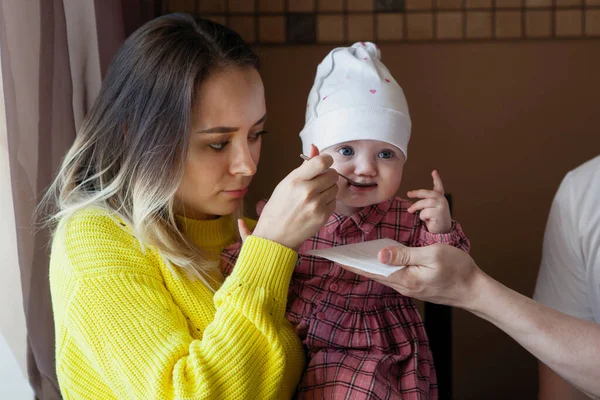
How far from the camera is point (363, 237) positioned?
5.20ft

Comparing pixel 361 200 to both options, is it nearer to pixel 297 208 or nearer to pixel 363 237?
pixel 363 237

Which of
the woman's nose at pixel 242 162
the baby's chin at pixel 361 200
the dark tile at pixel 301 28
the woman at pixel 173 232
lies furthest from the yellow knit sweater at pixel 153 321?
the dark tile at pixel 301 28

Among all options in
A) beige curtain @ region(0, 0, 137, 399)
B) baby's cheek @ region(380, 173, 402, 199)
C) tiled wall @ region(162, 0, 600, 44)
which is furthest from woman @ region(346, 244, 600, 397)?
tiled wall @ region(162, 0, 600, 44)

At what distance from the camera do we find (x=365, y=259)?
1.32 m

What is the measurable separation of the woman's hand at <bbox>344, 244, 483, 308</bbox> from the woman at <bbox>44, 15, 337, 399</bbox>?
17 centimetres

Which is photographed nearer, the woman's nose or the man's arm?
the woman's nose

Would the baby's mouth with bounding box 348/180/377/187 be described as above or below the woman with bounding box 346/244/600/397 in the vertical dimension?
above

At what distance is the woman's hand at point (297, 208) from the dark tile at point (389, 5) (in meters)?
1.17

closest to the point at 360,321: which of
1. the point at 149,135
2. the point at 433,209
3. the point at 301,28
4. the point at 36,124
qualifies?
the point at 433,209

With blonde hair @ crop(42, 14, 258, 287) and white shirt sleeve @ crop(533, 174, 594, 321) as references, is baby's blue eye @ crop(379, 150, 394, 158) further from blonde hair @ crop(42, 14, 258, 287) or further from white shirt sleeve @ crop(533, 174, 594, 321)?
white shirt sleeve @ crop(533, 174, 594, 321)

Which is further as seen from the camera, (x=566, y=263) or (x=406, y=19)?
(x=406, y=19)

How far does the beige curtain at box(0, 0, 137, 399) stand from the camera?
1.39 meters

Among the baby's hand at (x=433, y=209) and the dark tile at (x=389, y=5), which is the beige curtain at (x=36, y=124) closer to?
the baby's hand at (x=433, y=209)

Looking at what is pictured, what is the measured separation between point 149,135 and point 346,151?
0.44 m
